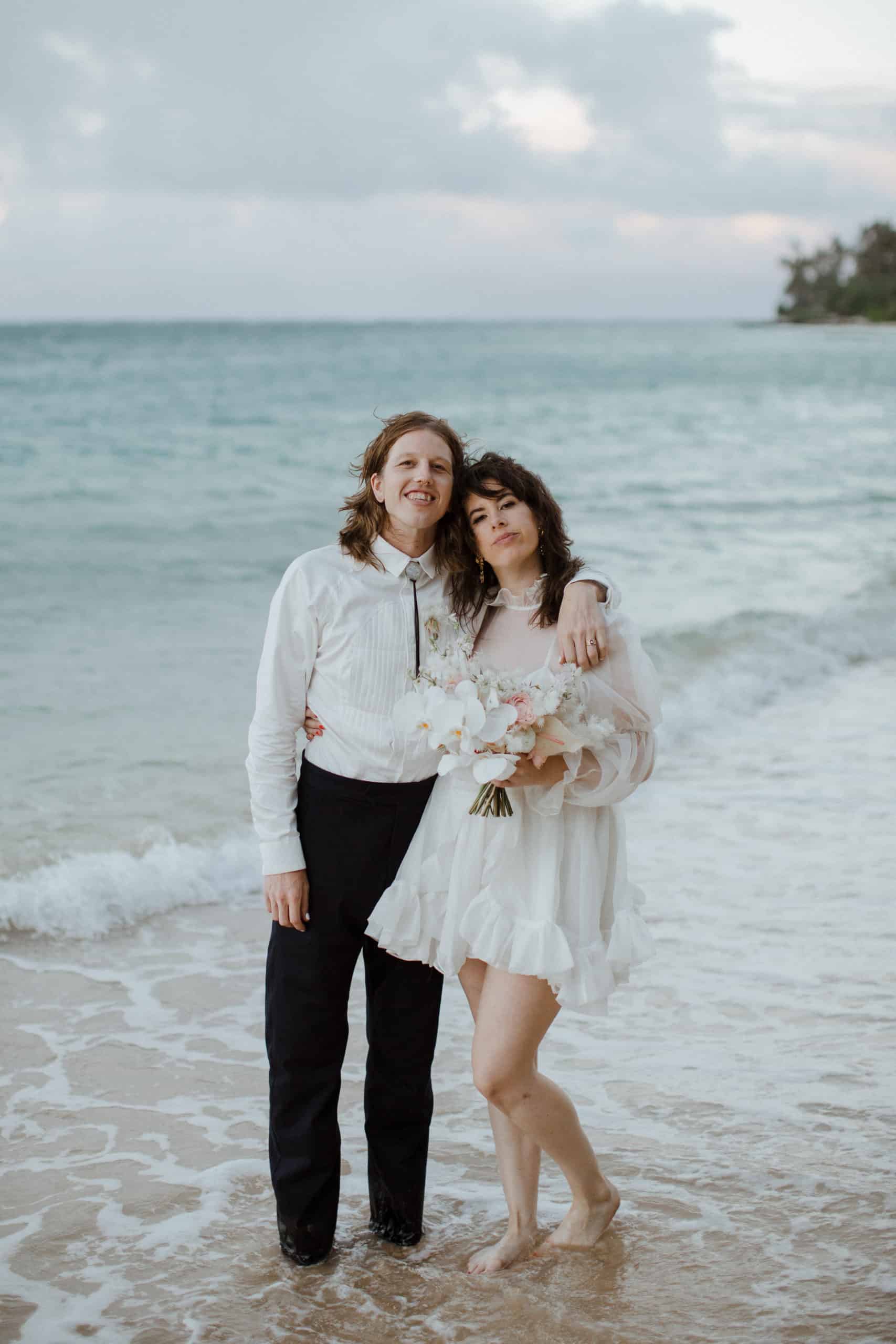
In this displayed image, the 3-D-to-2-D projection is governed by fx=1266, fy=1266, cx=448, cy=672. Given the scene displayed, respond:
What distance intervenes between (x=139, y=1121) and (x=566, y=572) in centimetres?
235

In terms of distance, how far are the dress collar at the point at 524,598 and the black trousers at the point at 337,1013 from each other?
504 millimetres

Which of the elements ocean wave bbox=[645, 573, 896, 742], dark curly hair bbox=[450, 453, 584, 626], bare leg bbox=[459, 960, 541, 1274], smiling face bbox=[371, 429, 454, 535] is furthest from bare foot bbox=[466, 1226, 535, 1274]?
ocean wave bbox=[645, 573, 896, 742]

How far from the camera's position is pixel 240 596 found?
1295cm

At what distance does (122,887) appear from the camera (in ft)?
19.9

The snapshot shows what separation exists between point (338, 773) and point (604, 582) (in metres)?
0.84

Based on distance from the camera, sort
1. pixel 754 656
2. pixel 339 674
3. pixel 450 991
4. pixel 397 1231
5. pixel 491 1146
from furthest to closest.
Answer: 1. pixel 754 656
2. pixel 450 991
3. pixel 491 1146
4. pixel 397 1231
5. pixel 339 674

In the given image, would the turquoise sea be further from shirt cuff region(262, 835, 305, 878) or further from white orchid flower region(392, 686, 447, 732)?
shirt cuff region(262, 835, 305, 878)

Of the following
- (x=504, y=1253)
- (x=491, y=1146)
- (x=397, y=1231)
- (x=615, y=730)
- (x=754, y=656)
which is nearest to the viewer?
(x=615, y=730)

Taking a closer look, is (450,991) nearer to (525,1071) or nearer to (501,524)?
(525,1071)

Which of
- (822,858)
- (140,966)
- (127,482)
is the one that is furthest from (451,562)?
(127,482)

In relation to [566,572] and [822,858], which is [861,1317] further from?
[822,858]

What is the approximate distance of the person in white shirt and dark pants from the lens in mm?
3203

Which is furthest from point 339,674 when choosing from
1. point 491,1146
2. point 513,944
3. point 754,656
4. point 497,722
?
point 754,656

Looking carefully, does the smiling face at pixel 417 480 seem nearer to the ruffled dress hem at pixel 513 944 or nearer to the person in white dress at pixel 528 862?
the person in white dress at pixel 528 862
